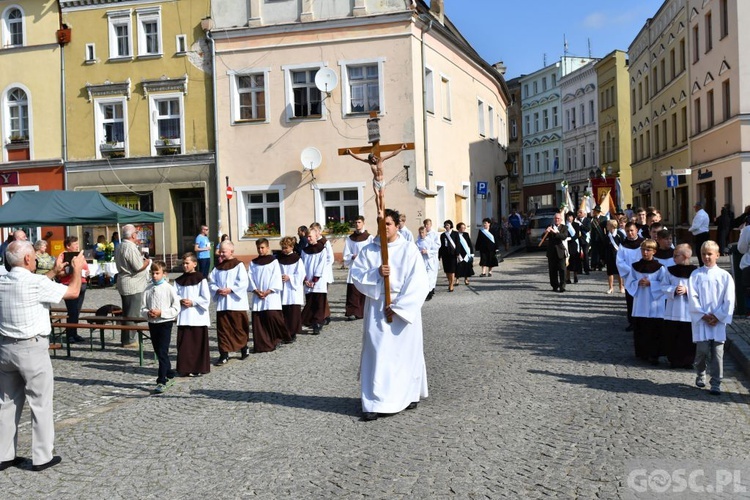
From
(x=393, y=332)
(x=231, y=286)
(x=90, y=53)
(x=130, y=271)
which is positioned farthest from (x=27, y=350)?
(x=90, y=53)

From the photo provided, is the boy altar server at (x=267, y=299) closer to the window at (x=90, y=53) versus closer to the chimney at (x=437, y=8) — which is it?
the window at (x=90, y=53)

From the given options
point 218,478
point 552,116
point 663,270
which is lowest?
point 218,478

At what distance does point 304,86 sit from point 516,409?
22.8m

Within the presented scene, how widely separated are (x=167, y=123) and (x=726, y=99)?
793 inches

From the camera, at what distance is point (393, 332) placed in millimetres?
8359

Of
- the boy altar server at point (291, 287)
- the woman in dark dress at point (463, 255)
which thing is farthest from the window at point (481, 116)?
the boy altar server at point (291, 287)

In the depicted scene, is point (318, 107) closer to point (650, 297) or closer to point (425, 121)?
point (425, 121)

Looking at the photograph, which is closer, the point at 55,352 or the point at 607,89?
the point at 55,352

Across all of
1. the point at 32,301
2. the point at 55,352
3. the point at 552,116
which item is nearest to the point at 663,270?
the point at 32,301

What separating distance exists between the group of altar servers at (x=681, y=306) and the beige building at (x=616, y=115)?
1993 inches

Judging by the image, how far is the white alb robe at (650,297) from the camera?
10789 mm

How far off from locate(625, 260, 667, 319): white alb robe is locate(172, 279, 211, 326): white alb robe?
17.9 ft

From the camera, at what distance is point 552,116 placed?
77.9 meters

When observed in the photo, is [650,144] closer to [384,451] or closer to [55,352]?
[55,352]
